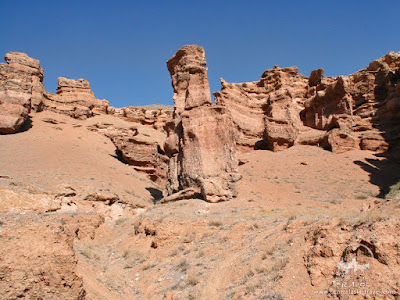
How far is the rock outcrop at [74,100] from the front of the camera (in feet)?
131

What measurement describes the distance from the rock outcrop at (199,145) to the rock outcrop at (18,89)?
1779 cm

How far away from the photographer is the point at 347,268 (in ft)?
18.7

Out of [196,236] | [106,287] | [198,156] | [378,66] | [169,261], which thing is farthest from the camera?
[378,66]

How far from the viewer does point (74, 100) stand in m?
41.3

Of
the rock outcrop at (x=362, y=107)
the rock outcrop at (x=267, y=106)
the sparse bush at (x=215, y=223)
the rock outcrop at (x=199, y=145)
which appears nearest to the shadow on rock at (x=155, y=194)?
the rock outcrop at (x=199, y=145)

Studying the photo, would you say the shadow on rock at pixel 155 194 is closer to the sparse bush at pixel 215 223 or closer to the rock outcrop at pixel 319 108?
the rock outcrop at pixel 319 108

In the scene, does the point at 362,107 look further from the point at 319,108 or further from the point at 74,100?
the point at 74,100

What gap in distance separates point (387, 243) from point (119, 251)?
915 cm

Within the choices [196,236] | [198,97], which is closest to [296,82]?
[198,97]

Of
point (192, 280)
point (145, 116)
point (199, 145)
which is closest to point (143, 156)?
point (199, 145)

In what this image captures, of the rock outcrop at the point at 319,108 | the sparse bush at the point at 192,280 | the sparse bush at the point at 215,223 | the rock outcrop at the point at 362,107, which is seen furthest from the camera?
the rock outcrop at the point at 319,108

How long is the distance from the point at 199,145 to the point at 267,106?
20.2 meters

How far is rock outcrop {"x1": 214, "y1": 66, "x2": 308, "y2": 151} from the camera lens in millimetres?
31188

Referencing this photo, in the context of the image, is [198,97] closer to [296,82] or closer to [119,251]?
[119,251]
